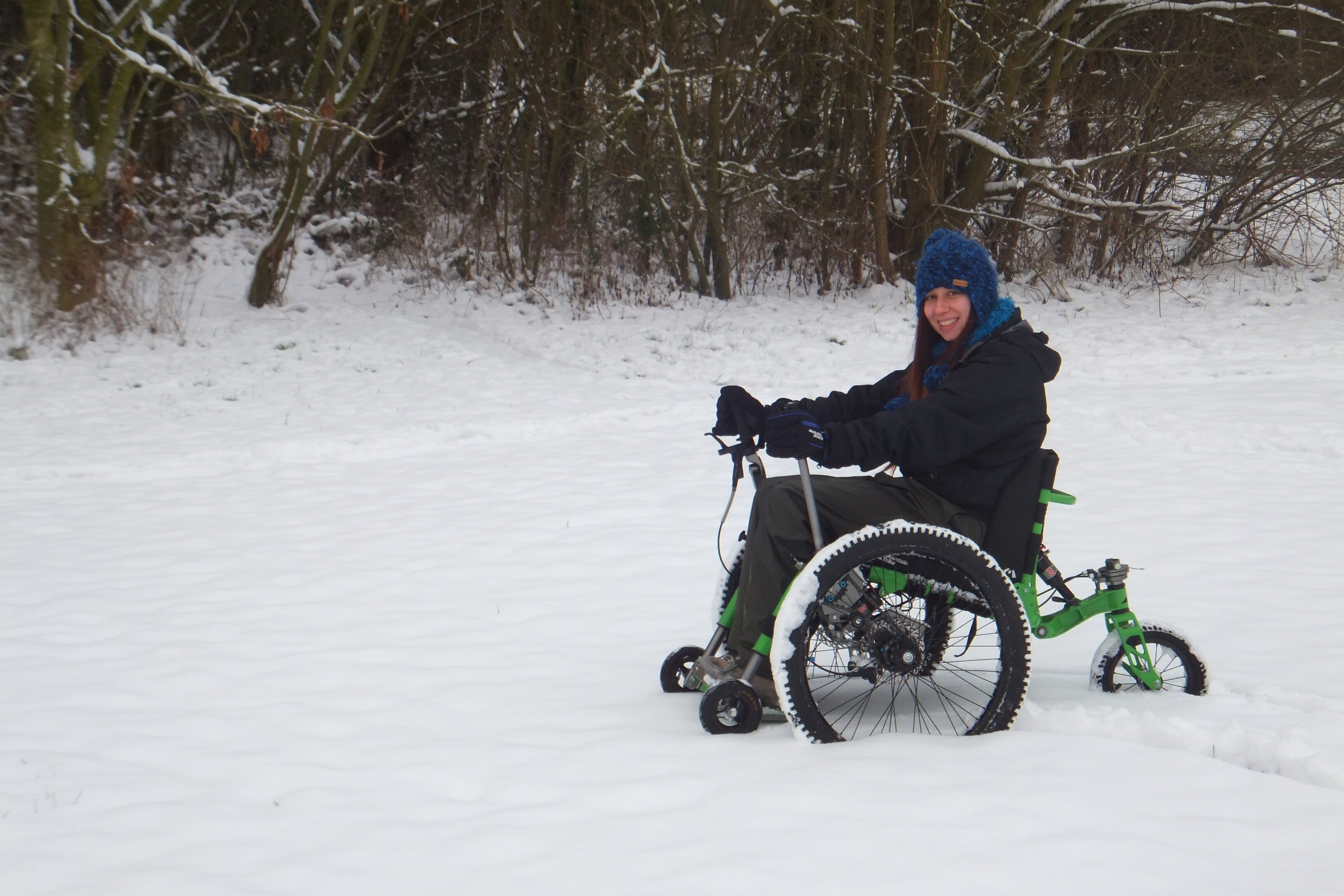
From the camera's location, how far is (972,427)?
2.90 m

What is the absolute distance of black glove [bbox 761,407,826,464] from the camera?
111 inches

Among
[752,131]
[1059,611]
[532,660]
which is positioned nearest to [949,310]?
[1059,611]

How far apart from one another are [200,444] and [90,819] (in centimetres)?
542

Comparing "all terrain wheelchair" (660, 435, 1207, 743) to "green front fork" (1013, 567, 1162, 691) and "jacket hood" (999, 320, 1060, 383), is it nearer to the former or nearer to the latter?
"green front fork" (1013, 567, 1162, 691)

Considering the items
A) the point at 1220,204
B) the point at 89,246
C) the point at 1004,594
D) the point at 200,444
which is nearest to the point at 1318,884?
the point at 1004,594

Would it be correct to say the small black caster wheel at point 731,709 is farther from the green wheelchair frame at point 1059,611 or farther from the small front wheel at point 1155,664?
the small front wheel at point 1155,664

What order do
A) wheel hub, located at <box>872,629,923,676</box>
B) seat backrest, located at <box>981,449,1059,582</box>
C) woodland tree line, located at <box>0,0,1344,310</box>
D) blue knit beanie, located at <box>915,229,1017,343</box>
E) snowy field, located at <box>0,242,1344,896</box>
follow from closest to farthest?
snowy field, located at <box>0,242,1344,896</box>
wheel hub, located at <box>872,629,923,676</box>
seat backrest, located at <box>981,449,1059,582</box>
blue knit beanie, located at <box>915,229,1017,343</box>
woodland tree line, located at <box>0,0,1344,310</box>

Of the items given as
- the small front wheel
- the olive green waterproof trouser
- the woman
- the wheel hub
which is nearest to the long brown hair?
the woman

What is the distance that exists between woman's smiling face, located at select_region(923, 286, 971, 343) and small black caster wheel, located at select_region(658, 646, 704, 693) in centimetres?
125

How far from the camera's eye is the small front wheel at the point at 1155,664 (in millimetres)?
3223

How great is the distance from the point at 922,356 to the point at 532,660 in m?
1.72

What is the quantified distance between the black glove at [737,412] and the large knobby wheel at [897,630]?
0.45m

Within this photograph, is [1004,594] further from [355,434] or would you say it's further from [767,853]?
[355,434]

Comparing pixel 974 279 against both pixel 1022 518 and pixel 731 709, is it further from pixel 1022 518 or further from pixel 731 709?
pixel 731 709
